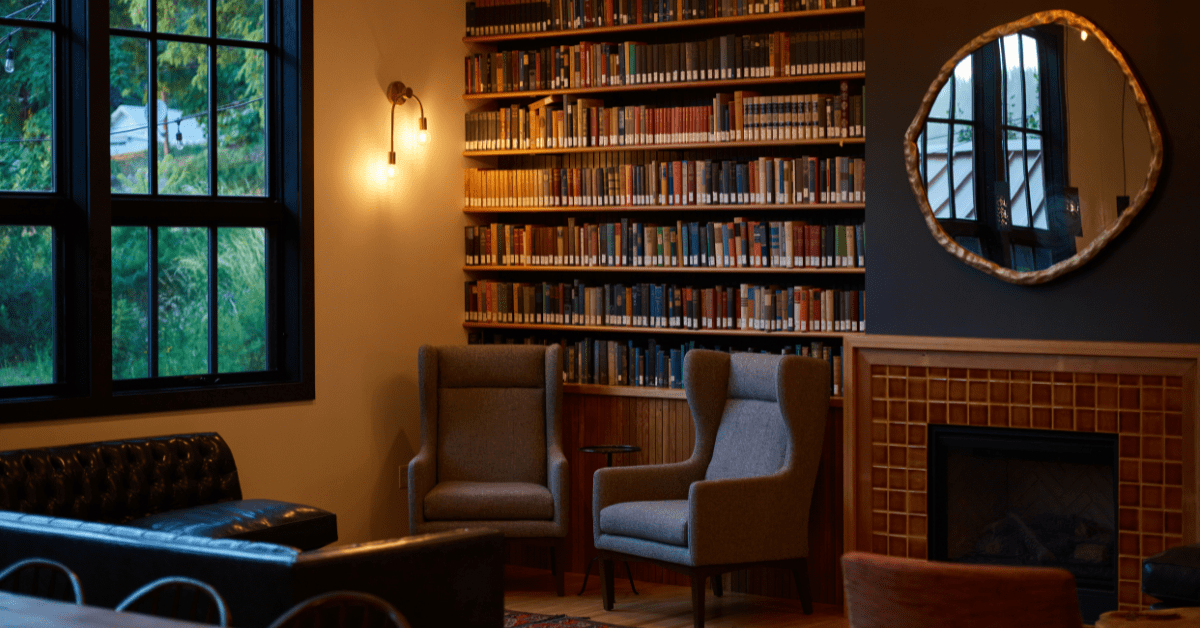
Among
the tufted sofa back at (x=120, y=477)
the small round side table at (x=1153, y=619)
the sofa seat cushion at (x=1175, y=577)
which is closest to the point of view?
the small round side table at (x=1153, y=619)

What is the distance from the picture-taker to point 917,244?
17.5 ft

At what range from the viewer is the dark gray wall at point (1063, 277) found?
474 centimetres

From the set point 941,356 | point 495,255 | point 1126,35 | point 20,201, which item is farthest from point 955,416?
point 20,201

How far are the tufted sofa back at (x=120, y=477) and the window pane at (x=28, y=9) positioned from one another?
5.84 ft

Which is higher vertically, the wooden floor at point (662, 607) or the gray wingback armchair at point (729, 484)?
the gray wingback armchair at point (729, 484)

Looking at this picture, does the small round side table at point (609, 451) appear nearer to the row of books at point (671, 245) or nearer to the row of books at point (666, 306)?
the row of books at point (666, 306)

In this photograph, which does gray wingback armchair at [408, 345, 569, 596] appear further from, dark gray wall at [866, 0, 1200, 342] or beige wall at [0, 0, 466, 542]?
dark gray wall at [866, 0, 1200, 342]

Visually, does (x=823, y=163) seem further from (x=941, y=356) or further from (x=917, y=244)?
(x=941, y=356)

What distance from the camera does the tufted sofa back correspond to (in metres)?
4.59

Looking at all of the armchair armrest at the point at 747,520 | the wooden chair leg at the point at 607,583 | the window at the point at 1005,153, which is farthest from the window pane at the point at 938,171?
the wooden chair leg at the point at 607,583

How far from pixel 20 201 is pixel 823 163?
11.4 ft

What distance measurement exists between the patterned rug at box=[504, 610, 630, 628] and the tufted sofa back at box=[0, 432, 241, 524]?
1289 millimetres

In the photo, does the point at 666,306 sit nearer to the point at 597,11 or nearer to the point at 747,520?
the point at 747,520

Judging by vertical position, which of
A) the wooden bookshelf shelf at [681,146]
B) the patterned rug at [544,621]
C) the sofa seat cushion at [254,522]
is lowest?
the patterned rug at [544,621]
